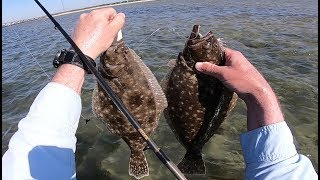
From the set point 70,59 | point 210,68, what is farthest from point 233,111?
point 70,59

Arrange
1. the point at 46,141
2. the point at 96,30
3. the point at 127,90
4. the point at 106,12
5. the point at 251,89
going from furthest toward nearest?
the point at 127,90 → the point at 106,12 → the point at 96,30 → the point at 251,89 → the point at 46,141

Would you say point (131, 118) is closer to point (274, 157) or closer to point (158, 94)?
point (274, 157)

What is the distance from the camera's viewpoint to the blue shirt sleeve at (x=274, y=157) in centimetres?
237

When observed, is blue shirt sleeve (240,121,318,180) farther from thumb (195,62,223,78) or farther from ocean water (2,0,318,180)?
ocean water (2,0,318,180)

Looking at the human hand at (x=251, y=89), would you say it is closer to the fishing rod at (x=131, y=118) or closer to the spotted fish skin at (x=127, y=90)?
the fishing rod at (x=131, y=118)

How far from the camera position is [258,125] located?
8.85ft

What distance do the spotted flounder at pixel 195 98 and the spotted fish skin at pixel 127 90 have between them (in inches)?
7.1

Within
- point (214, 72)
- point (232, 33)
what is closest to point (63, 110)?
point (214, 72)

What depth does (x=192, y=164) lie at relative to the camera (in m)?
4.06

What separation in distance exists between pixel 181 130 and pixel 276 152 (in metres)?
1.65

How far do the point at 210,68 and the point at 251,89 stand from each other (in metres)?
0.51

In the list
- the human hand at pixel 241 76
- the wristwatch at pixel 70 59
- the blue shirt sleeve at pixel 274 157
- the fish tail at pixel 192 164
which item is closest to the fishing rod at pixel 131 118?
the wristwatch at pixel 70 59

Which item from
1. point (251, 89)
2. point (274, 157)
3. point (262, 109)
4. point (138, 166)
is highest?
point (251, 89)

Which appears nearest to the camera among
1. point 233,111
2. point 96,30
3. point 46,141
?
point 46,141
